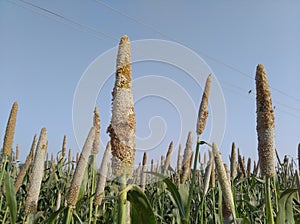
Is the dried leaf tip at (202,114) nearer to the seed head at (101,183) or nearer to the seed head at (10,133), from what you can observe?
the seed head at (101,183)

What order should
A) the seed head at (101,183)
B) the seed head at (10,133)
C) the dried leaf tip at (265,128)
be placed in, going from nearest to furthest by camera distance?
1. the dried leaf tip at (265,128)
2. the seed head at (101,183)
3. the seed head at (10,133)

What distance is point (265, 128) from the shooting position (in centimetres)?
174

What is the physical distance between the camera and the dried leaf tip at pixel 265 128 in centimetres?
173

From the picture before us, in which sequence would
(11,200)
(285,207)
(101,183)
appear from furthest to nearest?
(101,183) → (11,200) → (285,207)

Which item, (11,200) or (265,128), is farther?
(11,200)

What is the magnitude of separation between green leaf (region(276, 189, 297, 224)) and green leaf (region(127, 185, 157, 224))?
29.3 inches

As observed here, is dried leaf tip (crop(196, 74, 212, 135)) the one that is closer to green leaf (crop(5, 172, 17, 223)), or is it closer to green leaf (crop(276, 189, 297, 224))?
green leaf (crop(276, 189, 297, 224))

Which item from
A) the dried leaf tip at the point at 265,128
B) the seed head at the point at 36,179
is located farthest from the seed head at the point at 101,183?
the dried leaf tip at the point at 265,128

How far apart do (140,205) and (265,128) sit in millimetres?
908

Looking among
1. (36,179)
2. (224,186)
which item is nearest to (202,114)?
(224,186)

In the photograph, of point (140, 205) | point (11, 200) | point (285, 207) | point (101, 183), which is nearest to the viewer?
point (140, 205)

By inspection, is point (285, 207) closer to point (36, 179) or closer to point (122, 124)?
point (122, 124)

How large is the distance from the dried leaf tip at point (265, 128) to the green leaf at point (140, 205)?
829 millimetres

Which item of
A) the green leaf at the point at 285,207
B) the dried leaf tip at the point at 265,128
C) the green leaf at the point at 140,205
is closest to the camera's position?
the green leaf at the point at 140,205
